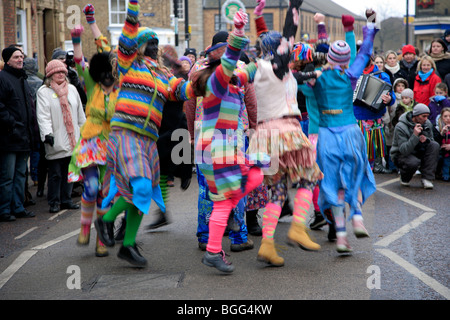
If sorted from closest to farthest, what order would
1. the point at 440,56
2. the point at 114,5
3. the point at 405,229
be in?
the point at 405,229, the point at 440,56, the point at 114,5

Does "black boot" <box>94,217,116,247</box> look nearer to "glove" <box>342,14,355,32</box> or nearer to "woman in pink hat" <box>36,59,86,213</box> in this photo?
"glove" <box>342,14,355,32</box>

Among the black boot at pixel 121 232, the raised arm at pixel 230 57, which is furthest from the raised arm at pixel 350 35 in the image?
the black boot at pixel 121 232

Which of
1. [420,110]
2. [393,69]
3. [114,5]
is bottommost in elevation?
[420,110]

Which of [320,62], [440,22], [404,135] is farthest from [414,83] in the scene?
[440,22]

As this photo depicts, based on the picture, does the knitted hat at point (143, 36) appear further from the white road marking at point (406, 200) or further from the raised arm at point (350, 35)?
the white road marking at point (406, 200)

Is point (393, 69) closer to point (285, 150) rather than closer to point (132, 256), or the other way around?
point (285, 150)

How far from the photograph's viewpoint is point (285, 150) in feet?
18.2

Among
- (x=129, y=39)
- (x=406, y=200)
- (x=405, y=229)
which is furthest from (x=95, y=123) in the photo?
(x=406, y=200)

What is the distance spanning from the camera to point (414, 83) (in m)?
12.9

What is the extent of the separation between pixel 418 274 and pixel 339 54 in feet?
6.85

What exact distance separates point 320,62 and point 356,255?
1.88m

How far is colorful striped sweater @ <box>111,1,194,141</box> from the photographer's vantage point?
5434 mm

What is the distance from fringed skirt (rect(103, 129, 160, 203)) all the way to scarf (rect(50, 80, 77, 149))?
Answer: 3.57 m
